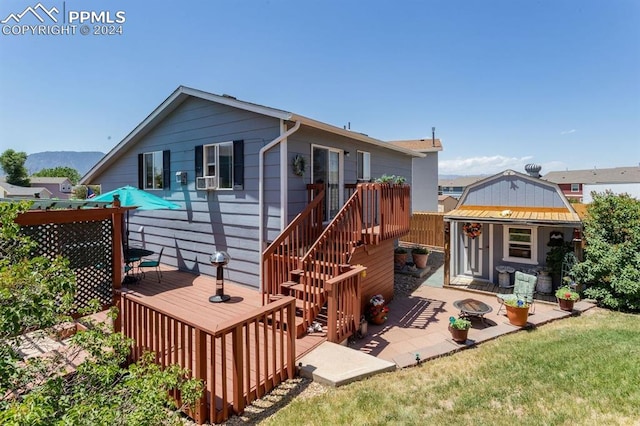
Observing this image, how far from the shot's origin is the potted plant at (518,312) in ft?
21.8

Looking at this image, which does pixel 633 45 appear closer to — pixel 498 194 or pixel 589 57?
pixel 589 57

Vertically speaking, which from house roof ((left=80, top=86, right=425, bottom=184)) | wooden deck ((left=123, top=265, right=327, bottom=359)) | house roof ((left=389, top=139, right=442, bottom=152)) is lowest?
wooden deck ((left=123, top=265, right=327, bottom=359))

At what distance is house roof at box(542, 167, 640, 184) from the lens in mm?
39781

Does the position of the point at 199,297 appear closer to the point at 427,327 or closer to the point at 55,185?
the point at 427,327

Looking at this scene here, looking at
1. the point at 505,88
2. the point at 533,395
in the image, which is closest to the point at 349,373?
the point at 533,395

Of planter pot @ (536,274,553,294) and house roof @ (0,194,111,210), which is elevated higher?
house roof @ (0,194,111,210)

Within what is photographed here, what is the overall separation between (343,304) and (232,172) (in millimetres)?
4421

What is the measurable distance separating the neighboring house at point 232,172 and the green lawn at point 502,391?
3132mm

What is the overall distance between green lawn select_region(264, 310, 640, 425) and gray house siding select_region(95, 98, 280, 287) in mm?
4218

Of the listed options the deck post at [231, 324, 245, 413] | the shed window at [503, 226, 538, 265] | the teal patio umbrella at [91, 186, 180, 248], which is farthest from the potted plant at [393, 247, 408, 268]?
the deck post at [231, 324, 245, 413]

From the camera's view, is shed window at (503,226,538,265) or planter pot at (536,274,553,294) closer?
planter pot at (536,274,553,294)

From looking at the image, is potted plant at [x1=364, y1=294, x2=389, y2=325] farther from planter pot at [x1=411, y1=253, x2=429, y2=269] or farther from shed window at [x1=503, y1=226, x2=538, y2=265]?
shed window at [x1=503, y1=226, x2=538, y2=265]

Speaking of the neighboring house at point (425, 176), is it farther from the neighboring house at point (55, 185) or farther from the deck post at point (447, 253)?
the neighboring house at point (55, 185)

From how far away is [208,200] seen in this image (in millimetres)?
8477
